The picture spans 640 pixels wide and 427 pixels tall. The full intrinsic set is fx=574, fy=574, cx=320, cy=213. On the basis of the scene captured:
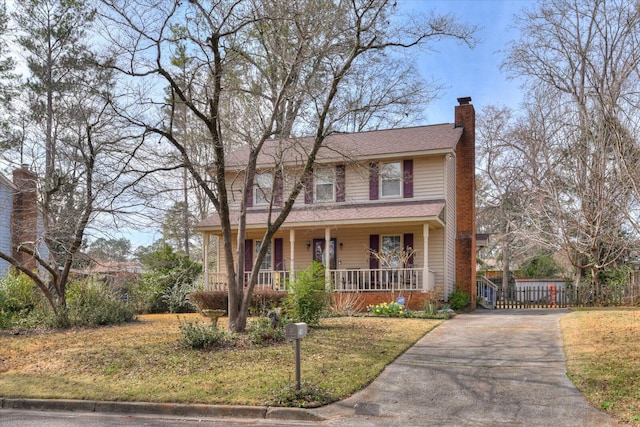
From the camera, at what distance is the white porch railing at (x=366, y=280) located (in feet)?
64.3

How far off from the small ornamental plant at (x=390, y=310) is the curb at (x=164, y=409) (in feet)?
32.3

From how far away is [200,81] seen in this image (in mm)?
13227

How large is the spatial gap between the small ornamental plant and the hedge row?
292 cm

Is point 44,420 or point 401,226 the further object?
point 401,226

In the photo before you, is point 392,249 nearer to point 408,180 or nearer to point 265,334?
point 408,180

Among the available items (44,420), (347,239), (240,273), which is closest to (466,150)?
(347,239)

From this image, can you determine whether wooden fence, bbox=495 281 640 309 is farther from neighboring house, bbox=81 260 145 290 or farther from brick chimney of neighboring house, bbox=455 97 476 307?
neighboring house, bbox=81 260 145 290

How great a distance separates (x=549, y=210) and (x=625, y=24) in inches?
335

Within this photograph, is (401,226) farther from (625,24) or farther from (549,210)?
(625,24)

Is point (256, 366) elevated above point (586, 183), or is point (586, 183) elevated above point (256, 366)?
point (586, 183)

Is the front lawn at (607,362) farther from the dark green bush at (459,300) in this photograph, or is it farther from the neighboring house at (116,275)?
the neighboring house at (116,275)

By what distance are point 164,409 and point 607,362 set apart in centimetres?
740

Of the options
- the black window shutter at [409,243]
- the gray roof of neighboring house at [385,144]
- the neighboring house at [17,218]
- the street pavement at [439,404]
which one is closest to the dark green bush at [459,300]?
the black window shutter at [409,243]

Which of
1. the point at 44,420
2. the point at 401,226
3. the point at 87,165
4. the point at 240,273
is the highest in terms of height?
the point at 87,165
